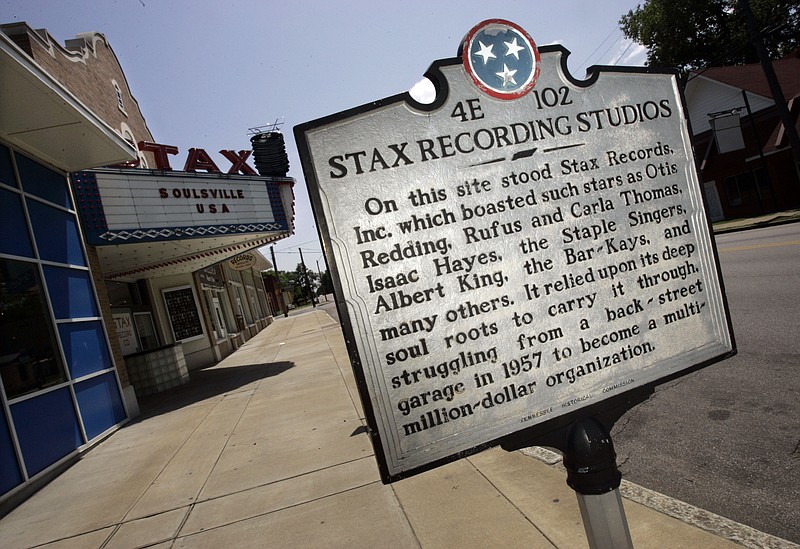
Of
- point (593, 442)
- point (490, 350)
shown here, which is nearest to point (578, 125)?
point (490, 350)

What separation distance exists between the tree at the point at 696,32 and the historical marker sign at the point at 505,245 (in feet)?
130

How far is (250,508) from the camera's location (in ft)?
12.8

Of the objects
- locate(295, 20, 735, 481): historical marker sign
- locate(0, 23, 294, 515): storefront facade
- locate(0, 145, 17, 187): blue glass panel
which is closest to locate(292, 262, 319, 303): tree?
locate(0, 23, 294, 515): storefront facade

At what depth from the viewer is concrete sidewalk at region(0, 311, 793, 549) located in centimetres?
285

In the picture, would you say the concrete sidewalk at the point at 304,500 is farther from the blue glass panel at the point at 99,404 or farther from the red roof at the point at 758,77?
the red roof at the point at 758,77

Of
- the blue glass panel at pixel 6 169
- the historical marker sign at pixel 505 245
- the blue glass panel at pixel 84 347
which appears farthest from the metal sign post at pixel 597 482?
the blue glass panel at pixel 6 169

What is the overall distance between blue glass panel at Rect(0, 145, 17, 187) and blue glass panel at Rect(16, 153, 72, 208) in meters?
0.17

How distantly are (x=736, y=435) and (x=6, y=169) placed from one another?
8572 millimetres

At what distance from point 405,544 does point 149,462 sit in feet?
13.4

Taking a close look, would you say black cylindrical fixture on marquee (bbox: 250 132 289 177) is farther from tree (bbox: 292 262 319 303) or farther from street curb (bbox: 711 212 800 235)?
tree (bbox: 292 262 319 303)

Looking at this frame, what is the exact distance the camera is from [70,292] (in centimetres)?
765

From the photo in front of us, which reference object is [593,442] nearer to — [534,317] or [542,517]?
[534,317]

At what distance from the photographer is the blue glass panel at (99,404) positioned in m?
7.25

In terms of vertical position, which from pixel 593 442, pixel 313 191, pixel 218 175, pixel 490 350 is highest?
pixel 218 175
